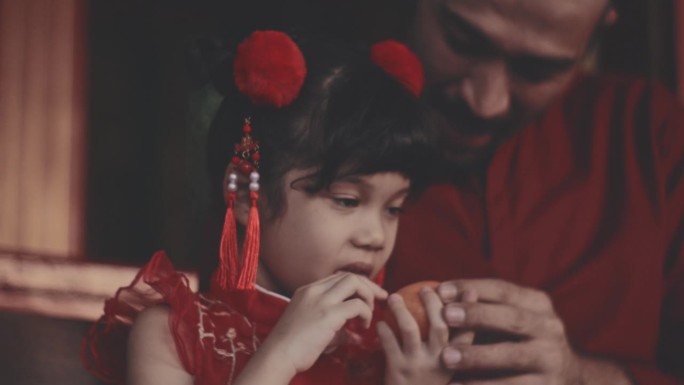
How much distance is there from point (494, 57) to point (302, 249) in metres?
0.60

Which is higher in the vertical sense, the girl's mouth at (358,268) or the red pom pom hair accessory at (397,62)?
the red pom pom hair accessory at (397,62)

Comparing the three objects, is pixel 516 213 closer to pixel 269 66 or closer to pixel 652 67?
pixel 269 66

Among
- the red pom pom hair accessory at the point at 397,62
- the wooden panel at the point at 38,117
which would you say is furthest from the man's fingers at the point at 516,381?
the wooden panel at the point at 38,117

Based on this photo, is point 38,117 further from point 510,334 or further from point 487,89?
point 510,334

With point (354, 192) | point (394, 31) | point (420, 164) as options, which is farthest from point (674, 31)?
point (354, 192)

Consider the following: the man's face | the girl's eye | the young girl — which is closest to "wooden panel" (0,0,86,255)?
the young girl

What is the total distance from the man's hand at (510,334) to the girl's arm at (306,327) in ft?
0.39

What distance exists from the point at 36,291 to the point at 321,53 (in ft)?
3.24

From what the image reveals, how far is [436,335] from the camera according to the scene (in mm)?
958

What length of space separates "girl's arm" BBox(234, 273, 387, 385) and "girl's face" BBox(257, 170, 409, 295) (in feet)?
0.24

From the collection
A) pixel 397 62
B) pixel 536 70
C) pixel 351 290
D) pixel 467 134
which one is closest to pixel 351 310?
pixel 351 290

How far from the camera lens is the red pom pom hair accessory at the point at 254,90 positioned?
3.42 ft

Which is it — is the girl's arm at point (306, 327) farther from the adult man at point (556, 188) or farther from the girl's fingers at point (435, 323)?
the adult man at point (556, 188)

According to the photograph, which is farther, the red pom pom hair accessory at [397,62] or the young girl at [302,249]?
the red pom pom hair accessory at [397,62]
